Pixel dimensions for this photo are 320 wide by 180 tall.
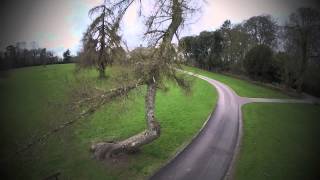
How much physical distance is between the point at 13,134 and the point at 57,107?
5.27m

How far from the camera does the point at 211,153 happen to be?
523 inches

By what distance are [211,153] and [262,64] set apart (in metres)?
25.7

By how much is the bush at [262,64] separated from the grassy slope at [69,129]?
18018 millimetres

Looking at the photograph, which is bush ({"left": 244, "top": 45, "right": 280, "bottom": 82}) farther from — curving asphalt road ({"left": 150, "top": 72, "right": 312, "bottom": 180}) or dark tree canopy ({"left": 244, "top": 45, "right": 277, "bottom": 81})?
curving asphalt road ({"left": 150, "top": 72, "right": 312, "bottom": 180})

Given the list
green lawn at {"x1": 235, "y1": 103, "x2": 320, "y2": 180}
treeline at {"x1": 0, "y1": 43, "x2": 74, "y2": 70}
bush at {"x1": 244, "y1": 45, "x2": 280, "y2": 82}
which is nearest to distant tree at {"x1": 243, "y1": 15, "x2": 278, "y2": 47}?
bush at {"x1": 244, "y1": 45, "x2": 280, "y2": 82}

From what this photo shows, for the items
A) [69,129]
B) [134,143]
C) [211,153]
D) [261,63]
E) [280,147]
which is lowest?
[211,153]

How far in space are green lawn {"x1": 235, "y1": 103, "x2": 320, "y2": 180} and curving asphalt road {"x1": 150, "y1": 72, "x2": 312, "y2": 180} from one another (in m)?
0.62

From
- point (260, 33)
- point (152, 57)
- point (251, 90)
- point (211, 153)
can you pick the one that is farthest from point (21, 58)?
point (260, 33)

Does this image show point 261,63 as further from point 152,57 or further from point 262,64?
point 152,57

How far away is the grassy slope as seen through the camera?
10531 millimetres

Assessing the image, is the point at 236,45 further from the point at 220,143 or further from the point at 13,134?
the point at 13,134

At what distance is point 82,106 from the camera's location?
1073 cm

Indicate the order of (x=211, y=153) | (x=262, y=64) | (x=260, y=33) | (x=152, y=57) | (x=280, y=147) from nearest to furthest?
(x=152, y=57) → (x=211, y=153) → (x=280, y=147) → (x=260, y=33) → (x=262, y=64)

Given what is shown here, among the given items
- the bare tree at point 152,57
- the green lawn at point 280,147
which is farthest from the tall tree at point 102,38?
the green lawn at point 280,147
